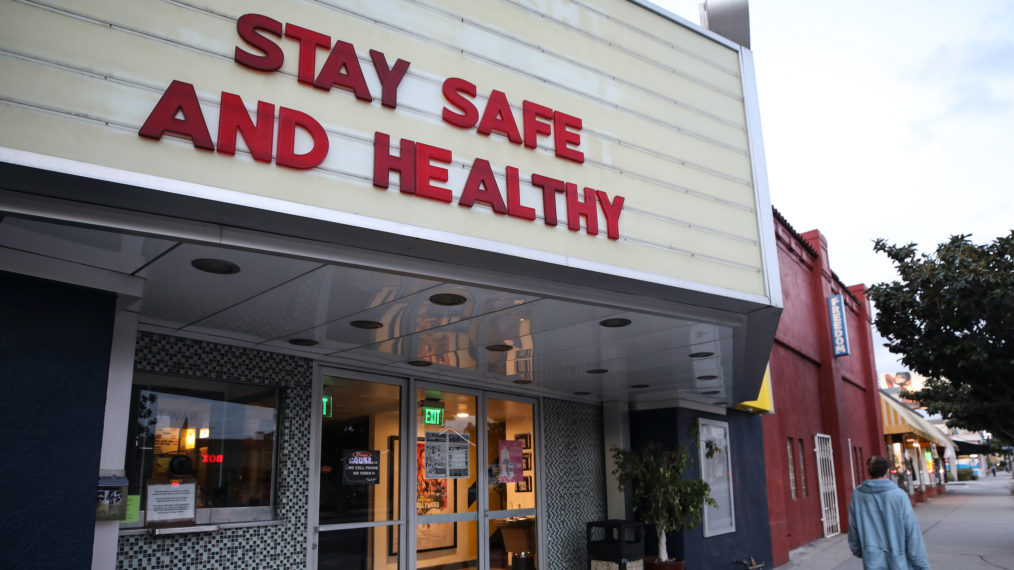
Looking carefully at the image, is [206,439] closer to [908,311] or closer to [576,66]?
[576,66]

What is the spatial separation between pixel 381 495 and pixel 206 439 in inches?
83.1

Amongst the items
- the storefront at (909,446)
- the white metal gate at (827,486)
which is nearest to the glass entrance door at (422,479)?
the white metal gate at (827,486)

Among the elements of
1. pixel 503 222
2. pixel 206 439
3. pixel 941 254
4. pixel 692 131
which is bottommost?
pixel 206 439

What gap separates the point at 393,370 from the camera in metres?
8.04

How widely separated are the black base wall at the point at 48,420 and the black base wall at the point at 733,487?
7973 millimetres

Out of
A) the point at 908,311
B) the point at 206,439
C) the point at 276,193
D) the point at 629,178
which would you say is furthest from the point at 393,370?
the point at 908,311

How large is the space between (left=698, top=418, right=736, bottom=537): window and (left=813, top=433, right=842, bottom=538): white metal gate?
6.64 m

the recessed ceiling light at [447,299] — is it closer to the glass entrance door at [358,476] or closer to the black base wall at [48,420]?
the black base wall at [48,420]

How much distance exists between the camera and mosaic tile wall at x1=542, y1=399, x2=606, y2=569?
32.7 ft

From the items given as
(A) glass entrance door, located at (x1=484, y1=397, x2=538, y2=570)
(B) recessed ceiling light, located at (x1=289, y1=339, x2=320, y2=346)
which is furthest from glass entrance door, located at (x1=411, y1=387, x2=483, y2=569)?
(B) recessed ceiling light, located at (x1=289, y1=339, x2=320, y2=346)

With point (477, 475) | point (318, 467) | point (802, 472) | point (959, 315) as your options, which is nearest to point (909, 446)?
point (802, 472)

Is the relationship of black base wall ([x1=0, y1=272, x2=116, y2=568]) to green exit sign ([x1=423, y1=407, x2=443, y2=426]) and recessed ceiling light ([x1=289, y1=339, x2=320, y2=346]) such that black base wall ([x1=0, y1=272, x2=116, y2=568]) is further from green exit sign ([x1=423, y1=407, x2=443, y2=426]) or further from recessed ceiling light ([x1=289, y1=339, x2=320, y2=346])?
green exit sign ([x1=423, y1=407, x2=443, y2=426])

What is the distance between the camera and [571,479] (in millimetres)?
10312

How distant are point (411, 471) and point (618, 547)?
3.15 m
